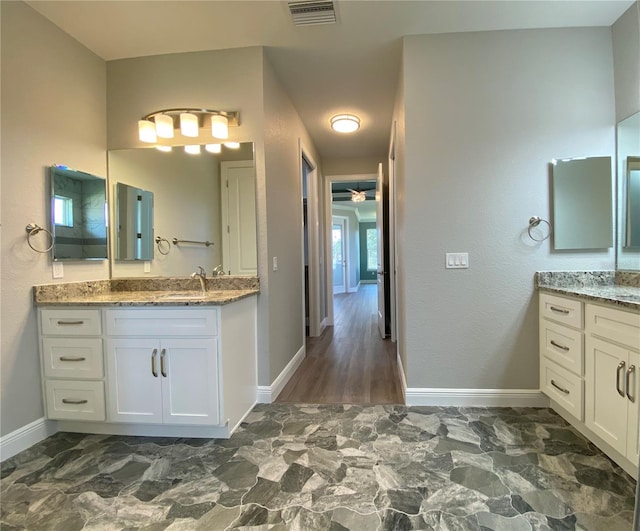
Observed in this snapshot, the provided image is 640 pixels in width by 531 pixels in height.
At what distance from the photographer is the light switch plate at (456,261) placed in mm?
2334

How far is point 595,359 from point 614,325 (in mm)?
243

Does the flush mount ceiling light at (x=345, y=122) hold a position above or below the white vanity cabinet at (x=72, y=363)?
above

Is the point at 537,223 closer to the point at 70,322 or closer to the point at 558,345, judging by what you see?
the point at 558,345

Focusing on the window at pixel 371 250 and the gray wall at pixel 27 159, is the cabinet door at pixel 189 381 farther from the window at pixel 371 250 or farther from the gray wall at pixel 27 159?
the window at pixel 371 250

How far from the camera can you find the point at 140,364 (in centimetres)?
197

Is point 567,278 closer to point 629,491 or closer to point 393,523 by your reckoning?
point 629,491

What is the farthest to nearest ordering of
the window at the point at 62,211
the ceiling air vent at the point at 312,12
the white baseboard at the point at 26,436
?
the window at the point at 62,211 → the ceiling air vent at the point at 312,12 → the white baseboard at the point at 26,436

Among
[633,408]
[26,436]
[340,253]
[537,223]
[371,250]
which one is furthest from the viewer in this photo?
[371,250]

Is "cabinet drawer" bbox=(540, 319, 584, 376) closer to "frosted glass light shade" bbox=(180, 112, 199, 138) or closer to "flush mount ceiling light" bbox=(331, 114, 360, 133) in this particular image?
"flush mount ceiling light" bbox=(331, 114, 360, 133)

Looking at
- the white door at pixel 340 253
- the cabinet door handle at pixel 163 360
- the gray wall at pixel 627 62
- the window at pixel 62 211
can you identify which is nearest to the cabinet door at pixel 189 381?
the cabinet door handle at pixel 163 360

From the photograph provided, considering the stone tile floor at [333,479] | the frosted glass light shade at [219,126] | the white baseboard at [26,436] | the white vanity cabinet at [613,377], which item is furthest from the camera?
the frosted glass light shade at [219,126]

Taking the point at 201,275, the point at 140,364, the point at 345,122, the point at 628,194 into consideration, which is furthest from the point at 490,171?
the point at 140,364

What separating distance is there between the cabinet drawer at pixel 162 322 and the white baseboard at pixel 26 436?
705 millimetres

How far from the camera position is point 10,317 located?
188 centimetres
